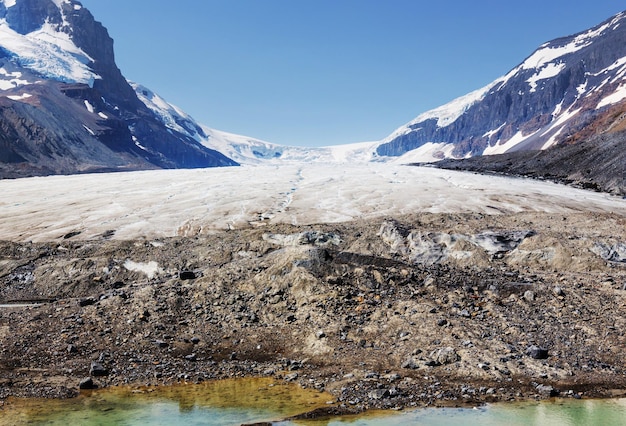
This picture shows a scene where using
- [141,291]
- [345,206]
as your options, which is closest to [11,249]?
[141,291]

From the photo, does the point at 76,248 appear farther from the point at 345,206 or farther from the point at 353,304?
the point at 345,206

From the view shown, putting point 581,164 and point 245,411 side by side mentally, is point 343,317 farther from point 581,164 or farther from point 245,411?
point 581,164

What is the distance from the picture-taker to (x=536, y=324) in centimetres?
1634

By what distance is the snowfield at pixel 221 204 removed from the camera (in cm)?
3322

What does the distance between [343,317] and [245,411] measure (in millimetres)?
6063

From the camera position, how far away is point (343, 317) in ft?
56.1

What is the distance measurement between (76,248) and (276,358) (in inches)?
668

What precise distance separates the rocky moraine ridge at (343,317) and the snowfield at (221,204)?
25.4 feet

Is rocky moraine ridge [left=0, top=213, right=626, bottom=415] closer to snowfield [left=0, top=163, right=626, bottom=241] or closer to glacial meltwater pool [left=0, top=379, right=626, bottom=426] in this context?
glacial meltwater pool [left=0, top=379, right=626, bottom=426]

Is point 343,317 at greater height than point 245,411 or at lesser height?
greater

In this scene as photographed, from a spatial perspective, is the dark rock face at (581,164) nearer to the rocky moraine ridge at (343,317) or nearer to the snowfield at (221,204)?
the snowfield at (221,204)

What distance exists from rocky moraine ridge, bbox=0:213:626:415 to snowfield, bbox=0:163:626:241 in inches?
305

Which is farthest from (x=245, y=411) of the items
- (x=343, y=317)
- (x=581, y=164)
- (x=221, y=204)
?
(x=581, y=164)

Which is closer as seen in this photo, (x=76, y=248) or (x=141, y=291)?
(x=141, y=291)
